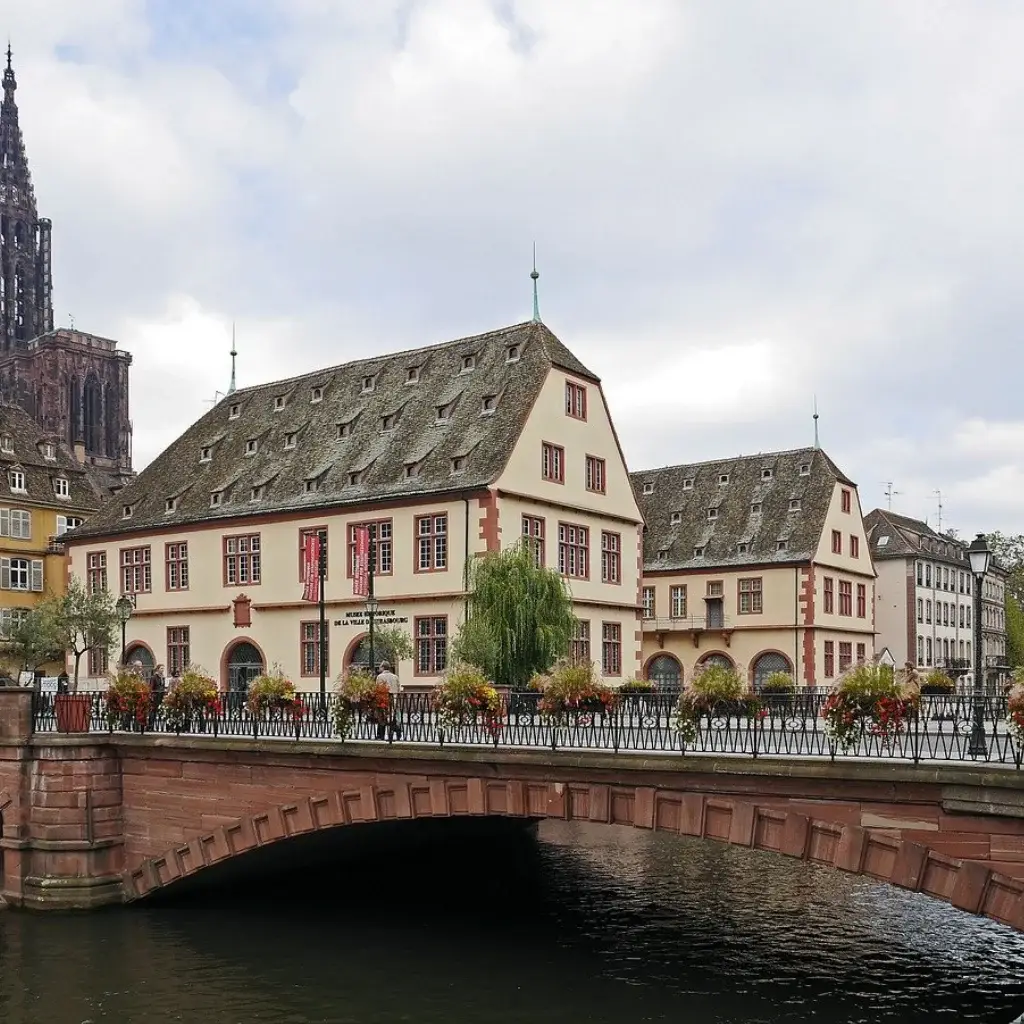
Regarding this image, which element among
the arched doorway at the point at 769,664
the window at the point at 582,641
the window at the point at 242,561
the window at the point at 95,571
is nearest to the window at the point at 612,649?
the window at the point at 582,641

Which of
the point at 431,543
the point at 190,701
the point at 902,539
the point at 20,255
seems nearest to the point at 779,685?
the point at 431,543

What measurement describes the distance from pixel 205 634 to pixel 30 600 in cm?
1656

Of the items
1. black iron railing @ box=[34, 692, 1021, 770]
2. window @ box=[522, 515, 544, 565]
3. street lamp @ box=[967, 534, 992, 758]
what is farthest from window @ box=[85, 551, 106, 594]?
street lamp @ box=[967, 534, 992, 758]

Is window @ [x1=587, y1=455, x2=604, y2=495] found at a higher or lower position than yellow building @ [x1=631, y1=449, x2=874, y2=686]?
higher

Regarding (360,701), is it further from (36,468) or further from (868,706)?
(36,468)

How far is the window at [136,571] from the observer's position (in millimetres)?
49500

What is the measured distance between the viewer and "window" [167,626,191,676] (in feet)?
157

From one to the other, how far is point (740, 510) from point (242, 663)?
2697 centimetres

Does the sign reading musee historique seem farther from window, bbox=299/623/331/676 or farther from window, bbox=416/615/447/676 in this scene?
window, bbox=299/623/331/676

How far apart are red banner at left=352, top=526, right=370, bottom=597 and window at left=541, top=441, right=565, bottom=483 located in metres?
5.98

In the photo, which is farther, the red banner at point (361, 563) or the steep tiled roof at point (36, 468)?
the steep tiled roof at point (36, 468)

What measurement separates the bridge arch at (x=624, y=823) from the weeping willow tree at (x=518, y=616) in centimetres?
1301

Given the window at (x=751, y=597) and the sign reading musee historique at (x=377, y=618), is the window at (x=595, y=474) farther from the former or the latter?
the window at (x=751, y=597)

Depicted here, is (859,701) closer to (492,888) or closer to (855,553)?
(492,888)
